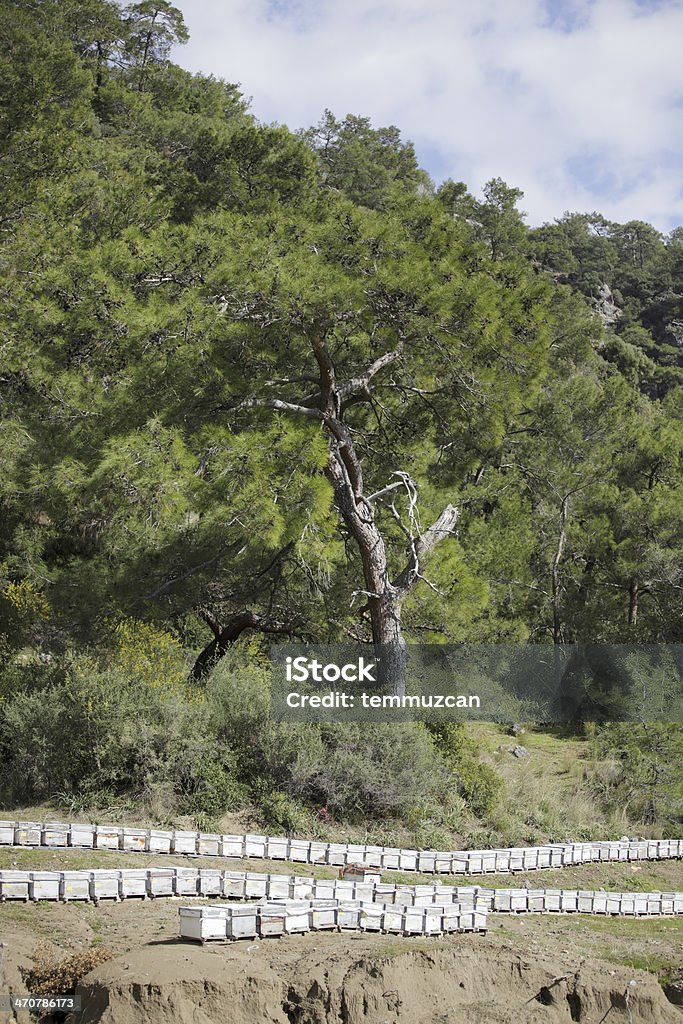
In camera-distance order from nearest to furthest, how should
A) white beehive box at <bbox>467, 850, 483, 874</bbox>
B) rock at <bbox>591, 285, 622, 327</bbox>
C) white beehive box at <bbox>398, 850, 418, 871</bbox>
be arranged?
1. white beehive box at <bbox>398, 850, 418, 871</bbox>
2. white beehive box at <bbox>467, 850, 483, 874</bbox>
3. rock at <bbox>591, 285, 622, 327</bbox>

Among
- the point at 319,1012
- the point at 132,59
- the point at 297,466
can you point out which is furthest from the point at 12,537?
the point at 132,59

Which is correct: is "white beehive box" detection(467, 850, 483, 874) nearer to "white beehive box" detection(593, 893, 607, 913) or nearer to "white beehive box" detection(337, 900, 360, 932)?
"white beehive box" detection(593, 893, 607, 913)

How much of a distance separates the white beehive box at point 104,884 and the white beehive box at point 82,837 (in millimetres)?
1607

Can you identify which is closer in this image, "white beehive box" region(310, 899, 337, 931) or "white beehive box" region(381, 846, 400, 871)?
"white beehive box" region(310, 899, 337, 931)

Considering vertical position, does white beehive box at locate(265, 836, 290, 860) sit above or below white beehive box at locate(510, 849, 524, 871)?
above

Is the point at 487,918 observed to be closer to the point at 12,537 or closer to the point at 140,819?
the point at 140,819

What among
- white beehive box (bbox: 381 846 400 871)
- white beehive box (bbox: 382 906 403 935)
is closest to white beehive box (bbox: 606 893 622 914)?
white beehive box (bbox: 381 846 400 871)

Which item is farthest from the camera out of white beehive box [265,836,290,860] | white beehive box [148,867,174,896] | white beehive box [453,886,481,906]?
white beehive box [265,836,290,860]

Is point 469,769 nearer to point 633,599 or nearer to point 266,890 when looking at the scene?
point 266,890

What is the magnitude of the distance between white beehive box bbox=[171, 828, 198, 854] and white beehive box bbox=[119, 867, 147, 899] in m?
1.50

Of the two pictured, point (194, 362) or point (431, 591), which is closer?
point (194, 362)

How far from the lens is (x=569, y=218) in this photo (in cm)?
7519

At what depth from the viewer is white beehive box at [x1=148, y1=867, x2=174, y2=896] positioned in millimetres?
8227

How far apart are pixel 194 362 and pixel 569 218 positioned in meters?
68.6
